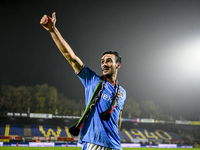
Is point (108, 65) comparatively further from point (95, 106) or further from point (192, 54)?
point (192, 54)

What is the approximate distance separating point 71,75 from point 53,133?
21.3 m

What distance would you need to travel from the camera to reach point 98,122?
2.80 meters

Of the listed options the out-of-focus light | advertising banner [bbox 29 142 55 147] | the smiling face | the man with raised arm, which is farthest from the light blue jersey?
the out-of-focus light

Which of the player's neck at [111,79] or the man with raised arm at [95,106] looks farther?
the player's neck at [111,79]

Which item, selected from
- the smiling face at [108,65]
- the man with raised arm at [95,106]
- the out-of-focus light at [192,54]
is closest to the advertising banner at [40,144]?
the out-of-focus light at [192,54]

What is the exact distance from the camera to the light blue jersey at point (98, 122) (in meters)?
2.76

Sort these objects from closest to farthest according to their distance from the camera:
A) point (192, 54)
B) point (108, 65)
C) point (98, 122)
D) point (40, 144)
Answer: point (98, 122) < point (108, 65) < point (40, 144) < point (192, 54)

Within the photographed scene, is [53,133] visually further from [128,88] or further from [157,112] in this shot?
[157,112]

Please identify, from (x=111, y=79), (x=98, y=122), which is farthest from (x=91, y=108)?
(x=111, y=79)

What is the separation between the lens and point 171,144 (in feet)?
118

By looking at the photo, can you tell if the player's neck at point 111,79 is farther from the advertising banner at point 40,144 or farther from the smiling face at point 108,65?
the advertising banner at point 40,144

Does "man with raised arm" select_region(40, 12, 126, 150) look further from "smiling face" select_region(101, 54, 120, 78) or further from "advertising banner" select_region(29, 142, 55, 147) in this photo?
"advertising banner" select_region(29, 142, 55, 147)


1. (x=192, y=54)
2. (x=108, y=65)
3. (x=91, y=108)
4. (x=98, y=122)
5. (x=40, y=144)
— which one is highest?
(x=192, y=54)

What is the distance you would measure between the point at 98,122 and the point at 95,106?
22 cm
